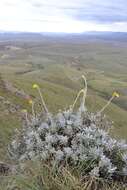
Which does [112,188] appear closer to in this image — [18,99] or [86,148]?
[86,148]

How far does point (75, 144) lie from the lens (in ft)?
21.1

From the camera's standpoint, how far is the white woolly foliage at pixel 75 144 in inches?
246

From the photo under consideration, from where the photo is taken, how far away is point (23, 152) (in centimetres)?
698

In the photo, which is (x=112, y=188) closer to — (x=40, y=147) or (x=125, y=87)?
(x=40, y=147)

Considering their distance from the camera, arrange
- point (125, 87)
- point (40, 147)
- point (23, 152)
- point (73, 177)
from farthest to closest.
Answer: point (125, 87) < point (23, 152) < point (40, 147) < point (73, 177)

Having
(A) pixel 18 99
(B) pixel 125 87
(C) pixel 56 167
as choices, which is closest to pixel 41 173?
(C) pixel 56 167

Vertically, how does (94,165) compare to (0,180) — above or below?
above

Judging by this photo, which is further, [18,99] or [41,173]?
[18,99]

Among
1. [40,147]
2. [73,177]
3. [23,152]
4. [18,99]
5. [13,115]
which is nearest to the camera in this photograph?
[73,177]

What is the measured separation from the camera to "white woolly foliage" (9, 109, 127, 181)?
625 centimetres

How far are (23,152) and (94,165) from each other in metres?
1.39

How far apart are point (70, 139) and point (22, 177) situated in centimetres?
105

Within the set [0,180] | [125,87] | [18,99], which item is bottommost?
[125,87]

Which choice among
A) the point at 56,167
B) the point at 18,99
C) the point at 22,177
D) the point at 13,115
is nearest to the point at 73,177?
the point at 56,167
